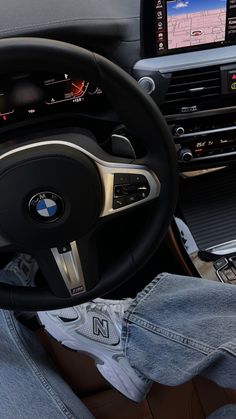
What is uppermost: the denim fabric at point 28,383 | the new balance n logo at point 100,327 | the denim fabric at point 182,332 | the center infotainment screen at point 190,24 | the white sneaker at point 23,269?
the center infotainment screen at point 190,24

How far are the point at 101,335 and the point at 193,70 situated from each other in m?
0.46

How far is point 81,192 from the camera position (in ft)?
2.23

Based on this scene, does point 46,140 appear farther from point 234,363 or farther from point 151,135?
point 234,363

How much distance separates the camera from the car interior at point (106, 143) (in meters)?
0.66

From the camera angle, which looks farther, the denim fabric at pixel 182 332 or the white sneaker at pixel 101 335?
the white sneaker at pixel 101 335

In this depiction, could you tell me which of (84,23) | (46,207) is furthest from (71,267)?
(84,23)

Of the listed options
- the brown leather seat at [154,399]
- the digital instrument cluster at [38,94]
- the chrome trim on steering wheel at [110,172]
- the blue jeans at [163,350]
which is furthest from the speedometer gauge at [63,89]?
the brown leather seat at [154,399]

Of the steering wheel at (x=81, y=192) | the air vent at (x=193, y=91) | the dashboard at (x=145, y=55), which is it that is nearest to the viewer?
the steering wheel at (x=81, y=192)

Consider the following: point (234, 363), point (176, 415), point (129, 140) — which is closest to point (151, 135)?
point (129, 140)

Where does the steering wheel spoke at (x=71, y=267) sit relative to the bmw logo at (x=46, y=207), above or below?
below

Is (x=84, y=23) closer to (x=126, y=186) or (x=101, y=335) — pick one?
(x=126, y=186)

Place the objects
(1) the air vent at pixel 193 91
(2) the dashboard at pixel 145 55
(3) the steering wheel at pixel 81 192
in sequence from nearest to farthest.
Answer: (3) the steering wheel at pixel 81 192
(2) the dashboard at pixel 145 55
(1) the air vent at pixel 193 91

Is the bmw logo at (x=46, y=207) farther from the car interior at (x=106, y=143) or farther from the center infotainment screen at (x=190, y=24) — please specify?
the center infotainment screen at (x=190, y=24)

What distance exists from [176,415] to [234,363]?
0.23m
